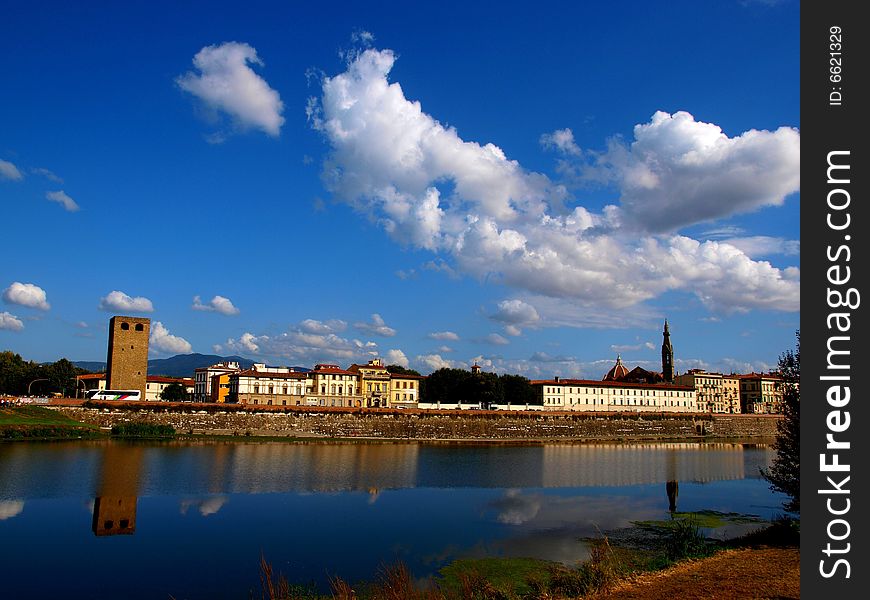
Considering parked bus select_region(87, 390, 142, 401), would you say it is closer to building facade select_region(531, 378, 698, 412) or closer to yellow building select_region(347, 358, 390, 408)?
yellow building select_region(347, 358, 390, 408)

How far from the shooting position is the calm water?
1877 cm

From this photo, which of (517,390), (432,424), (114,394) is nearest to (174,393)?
(114,394)

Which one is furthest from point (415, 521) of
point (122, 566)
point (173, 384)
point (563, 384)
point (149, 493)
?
point (173, 384)

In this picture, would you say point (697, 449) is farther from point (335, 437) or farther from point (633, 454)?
point (335, 437)

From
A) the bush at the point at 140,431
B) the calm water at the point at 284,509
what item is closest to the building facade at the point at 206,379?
the bush at the point at 140,431

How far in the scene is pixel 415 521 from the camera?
86.8ft

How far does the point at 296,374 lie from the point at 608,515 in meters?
77.8

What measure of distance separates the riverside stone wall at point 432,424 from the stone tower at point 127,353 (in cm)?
1788

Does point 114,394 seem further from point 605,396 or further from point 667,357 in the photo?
point 667,357

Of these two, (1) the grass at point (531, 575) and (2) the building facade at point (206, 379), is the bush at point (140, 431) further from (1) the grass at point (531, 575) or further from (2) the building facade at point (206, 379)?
(2) the building facade at point (206, 379)

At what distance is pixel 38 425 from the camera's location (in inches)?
Answer: 2164

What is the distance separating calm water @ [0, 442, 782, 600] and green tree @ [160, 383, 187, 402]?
62.8 m

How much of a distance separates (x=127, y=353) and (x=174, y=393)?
106ft
